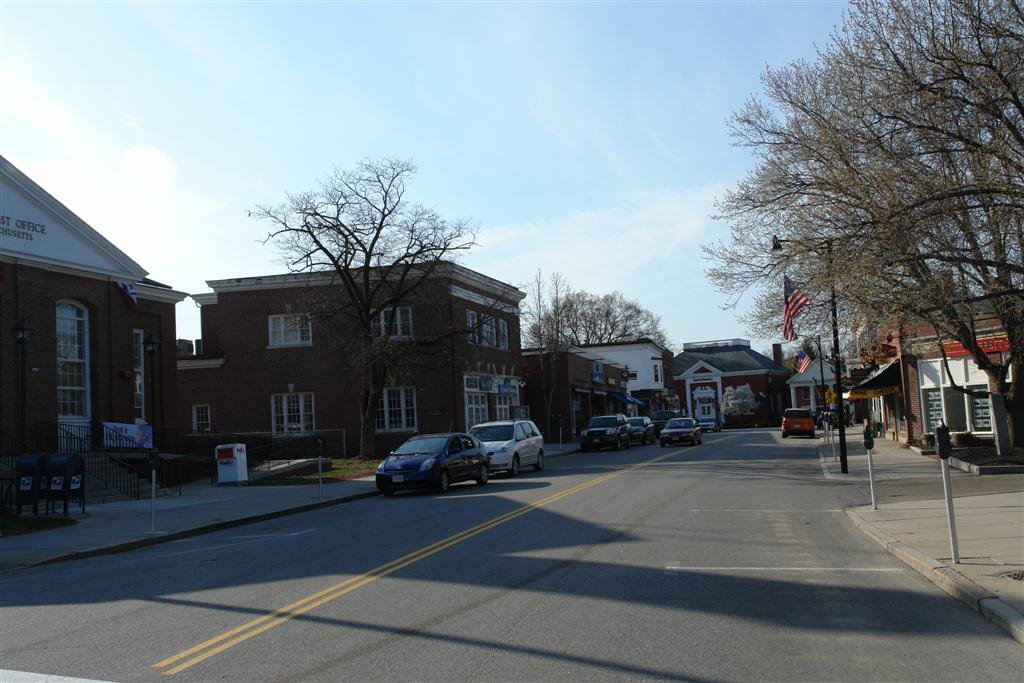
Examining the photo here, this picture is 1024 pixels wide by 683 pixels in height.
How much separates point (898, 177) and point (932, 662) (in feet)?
26.5

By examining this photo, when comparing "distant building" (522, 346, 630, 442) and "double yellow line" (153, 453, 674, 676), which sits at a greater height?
"distant building" (522, 346, 630, 442)

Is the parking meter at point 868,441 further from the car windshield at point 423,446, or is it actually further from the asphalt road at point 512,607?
the car windshield at point 423,446

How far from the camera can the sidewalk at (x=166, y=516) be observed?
46.3 feet

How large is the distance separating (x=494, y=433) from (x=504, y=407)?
20.8 meters

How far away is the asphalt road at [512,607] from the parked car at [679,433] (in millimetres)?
29898

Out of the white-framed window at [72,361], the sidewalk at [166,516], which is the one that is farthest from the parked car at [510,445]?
the white-framed window at [72,361]

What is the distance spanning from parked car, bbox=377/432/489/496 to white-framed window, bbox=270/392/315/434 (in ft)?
69.0

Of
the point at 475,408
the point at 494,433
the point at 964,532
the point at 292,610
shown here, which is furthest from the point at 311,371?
the point at 292,610

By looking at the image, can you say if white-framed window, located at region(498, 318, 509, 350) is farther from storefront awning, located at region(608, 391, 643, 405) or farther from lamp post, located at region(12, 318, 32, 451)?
lamp post, located at region(12, 318, 32, 451)

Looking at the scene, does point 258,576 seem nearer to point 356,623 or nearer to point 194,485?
point 356,623

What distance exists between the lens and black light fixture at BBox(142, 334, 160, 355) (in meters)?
29.9

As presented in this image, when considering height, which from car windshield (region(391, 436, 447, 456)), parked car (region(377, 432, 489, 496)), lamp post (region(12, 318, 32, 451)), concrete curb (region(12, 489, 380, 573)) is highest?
lamp post (region(12, 318, 32, 451))

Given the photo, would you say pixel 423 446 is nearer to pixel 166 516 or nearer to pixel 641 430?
pixel 166 516

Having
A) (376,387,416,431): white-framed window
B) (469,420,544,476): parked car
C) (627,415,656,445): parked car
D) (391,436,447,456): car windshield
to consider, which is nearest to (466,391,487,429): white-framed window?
(376,387,416,431): white-framed window
